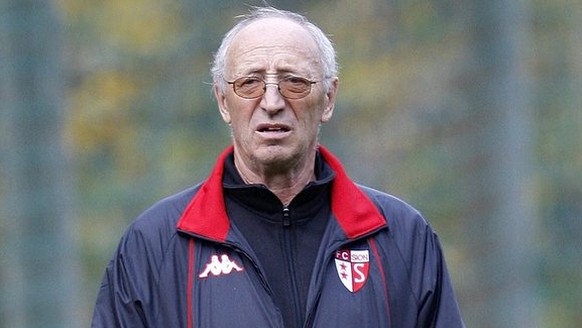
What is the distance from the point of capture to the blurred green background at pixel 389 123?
1509 cm

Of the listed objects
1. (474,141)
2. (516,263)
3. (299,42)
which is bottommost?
(516,263)

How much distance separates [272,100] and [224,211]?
339 mm

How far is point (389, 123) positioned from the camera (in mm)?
15875

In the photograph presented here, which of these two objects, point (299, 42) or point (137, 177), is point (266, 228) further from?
point (137, 177)

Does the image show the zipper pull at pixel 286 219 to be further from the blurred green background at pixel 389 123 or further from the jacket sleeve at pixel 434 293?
the blurred green background at pixel 389 123

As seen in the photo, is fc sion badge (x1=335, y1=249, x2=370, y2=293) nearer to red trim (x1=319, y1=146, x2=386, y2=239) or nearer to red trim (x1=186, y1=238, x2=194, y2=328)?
red trim (x1=319, y1=146, x2=386, y2=239)

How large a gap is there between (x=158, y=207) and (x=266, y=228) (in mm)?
314

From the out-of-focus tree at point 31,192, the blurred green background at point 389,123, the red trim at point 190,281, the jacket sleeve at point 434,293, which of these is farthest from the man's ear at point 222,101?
the blurred green background at point 389,123

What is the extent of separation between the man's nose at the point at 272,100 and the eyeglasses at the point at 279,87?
0.03 ft

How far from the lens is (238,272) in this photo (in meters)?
5.00

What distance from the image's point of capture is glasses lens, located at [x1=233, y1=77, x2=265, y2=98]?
5.11m

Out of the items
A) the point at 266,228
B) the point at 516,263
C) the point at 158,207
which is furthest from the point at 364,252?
the point at 516,263

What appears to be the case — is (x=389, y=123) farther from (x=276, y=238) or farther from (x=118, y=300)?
(x=118, y=300)

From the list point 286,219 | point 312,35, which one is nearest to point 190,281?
point 286,219
